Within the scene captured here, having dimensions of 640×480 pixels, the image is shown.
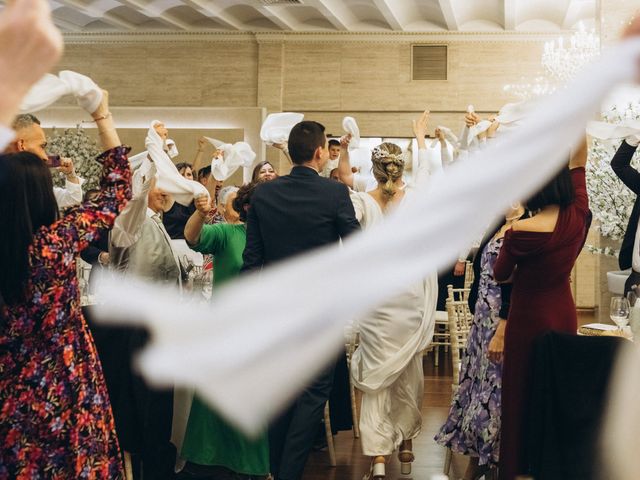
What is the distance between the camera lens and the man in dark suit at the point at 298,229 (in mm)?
3508

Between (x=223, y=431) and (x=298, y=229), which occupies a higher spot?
(x=298, y=229)

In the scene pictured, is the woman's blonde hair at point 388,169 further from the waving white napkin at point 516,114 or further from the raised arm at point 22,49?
the raised arm at point 22,49

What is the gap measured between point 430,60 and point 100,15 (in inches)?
195

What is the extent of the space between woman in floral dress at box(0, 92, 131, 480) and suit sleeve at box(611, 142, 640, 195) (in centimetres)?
350

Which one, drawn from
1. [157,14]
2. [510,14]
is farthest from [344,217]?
[157,14]

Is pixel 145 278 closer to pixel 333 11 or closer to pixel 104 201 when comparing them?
pixel 104 201

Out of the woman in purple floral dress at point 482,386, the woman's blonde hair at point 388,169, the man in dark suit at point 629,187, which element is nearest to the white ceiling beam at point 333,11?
the man in dark suit at point 629,187

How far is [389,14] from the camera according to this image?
11805mm

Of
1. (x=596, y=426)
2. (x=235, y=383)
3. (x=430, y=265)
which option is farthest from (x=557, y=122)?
(x=596, y=426)

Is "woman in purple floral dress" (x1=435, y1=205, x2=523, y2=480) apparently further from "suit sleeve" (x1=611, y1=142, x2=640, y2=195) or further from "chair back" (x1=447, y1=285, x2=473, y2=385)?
"suit sleeve" (x1=611, y1=142, x2=640, y2=195)

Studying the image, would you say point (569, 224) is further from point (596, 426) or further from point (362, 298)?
point (362, 298)

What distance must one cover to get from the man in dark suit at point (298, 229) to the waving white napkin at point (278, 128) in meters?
1.33

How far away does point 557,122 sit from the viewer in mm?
572

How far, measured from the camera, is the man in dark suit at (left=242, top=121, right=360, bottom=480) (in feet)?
11.5
